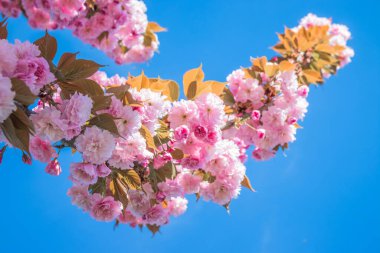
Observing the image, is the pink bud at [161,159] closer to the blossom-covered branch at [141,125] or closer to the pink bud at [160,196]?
the blossom-covered branch at [141,125]

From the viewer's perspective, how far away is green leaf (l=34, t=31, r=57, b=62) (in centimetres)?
189

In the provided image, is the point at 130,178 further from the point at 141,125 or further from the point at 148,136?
the point at 141,125

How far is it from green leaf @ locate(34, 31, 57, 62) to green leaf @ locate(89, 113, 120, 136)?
376mm

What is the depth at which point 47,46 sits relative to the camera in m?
1.91

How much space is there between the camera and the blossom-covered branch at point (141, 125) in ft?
5.76

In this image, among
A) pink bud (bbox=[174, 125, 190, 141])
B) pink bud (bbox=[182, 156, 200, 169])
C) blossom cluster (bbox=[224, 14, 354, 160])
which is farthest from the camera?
blossom cluster (bbox=[224, 14, 354, 160])

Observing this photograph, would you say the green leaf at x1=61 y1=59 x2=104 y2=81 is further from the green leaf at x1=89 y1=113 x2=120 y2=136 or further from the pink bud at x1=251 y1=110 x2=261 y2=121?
the pink bud at x1=251 y1=110 x2=261 y2=121

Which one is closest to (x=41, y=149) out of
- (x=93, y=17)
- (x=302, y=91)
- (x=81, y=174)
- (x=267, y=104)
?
(x=81, y=174)

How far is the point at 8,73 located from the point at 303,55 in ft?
13.5

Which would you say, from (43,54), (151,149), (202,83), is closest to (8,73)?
(43,54)

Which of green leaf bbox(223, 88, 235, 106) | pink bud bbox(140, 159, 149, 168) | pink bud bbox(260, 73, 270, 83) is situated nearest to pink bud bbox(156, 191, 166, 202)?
pink bud bbox(140, 159, 149, 168)

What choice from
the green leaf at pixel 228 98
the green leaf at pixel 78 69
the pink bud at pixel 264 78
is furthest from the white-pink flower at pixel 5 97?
the pink bud at pixel 264 78

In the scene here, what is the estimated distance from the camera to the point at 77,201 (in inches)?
109

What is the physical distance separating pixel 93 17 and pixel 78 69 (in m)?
2.75
